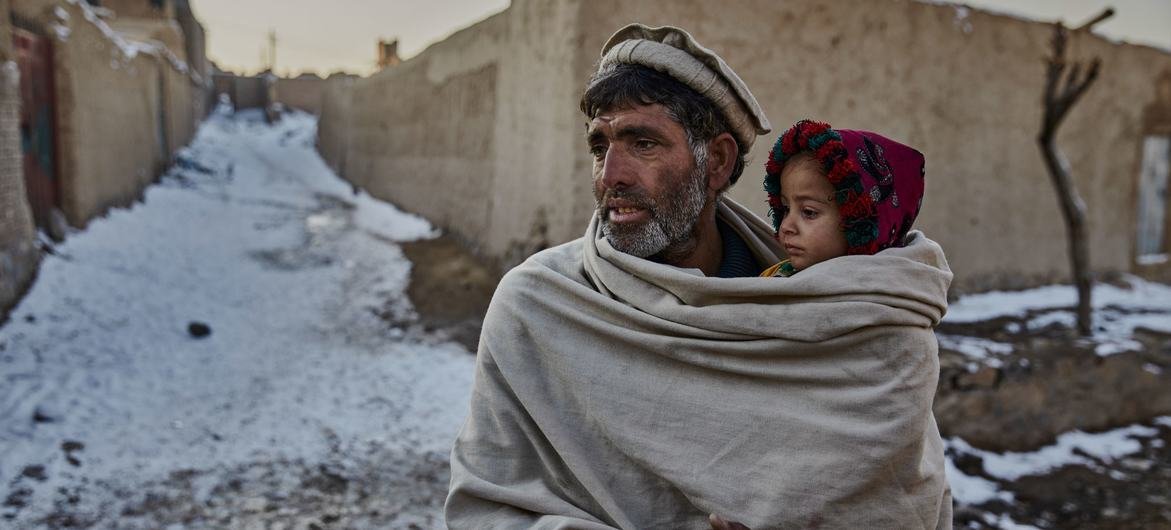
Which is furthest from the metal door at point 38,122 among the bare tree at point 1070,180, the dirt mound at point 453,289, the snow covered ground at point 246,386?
the bare tree at point 1070,180

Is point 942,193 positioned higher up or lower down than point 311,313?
higher up

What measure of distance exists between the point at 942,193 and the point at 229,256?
780 centimetres

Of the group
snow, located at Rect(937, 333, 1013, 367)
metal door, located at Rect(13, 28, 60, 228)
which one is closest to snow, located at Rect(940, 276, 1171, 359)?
snow, located at Rect(937, 333, 1013, 367)

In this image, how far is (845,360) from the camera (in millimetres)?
1411

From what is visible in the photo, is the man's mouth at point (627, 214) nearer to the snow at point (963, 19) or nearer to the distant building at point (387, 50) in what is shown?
the snow at point (963, 19)

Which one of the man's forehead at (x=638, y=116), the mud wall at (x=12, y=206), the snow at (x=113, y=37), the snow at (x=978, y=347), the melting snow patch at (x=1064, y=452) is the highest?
the snow at (x=113, y=37)

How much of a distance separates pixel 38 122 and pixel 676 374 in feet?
27.9

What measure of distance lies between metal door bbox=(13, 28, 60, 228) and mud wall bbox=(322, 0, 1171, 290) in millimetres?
4061

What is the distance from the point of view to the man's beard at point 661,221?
1.70 metres

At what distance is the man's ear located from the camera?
186cm

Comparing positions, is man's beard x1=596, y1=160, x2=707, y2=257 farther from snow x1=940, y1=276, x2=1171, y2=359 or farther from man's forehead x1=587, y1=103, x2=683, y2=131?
snow x1=940, y1=276, x2=1171, y2=359

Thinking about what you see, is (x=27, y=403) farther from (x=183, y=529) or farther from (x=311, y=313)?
(x=311, y=313)

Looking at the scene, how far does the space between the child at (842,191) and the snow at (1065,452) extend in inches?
173

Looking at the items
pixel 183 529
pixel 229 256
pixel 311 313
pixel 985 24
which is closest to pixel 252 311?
pixel 311 313
